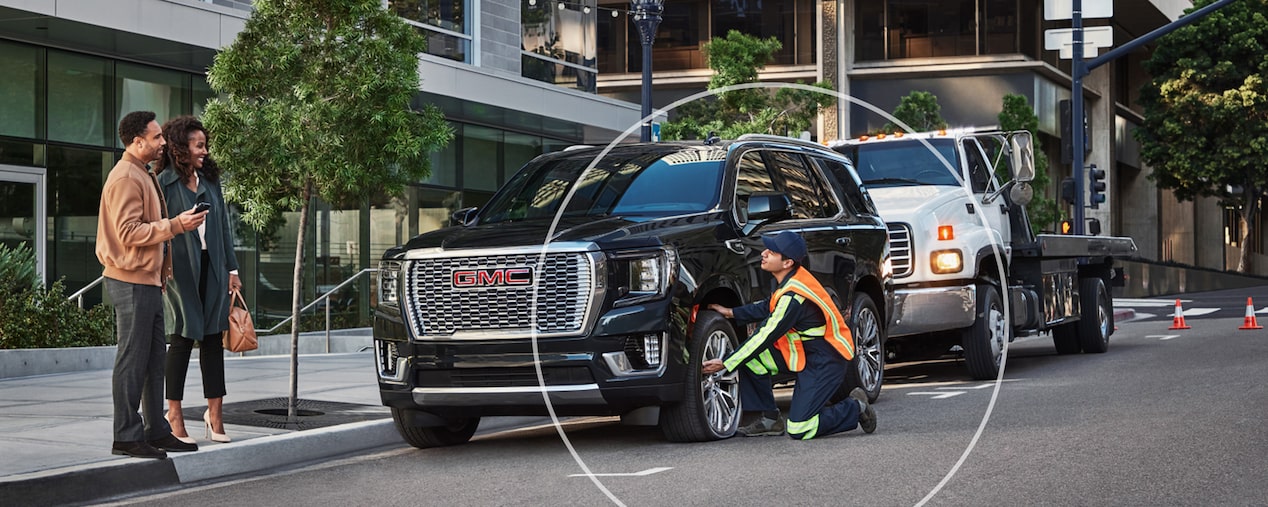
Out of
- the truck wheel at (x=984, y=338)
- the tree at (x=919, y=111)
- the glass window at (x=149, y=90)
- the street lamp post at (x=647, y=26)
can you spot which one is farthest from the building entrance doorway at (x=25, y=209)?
the tree at (x=919, y=111)

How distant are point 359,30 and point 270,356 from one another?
27.4 feet

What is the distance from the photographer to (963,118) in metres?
45.2

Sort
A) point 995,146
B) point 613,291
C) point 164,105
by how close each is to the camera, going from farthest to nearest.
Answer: point 164,105
point 995,146
point 613,291

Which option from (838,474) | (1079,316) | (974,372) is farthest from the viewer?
(1079,316)

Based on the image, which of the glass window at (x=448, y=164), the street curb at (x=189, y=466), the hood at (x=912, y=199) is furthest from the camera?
the glass window at (x=448, y=164)

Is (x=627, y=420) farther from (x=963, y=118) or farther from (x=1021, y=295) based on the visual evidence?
(x=963, y=118)

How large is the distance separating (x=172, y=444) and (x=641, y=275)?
298 cm

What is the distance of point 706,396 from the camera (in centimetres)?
986

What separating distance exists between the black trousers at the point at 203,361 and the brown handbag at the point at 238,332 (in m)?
0.08

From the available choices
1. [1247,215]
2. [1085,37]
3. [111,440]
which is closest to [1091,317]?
[1085,37]

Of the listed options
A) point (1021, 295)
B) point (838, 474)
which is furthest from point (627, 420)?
point (1021, 295)

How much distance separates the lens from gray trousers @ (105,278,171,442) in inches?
351

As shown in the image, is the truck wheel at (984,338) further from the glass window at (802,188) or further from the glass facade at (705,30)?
the glass facade at (705,30)

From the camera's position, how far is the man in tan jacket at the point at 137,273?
8.88 m
